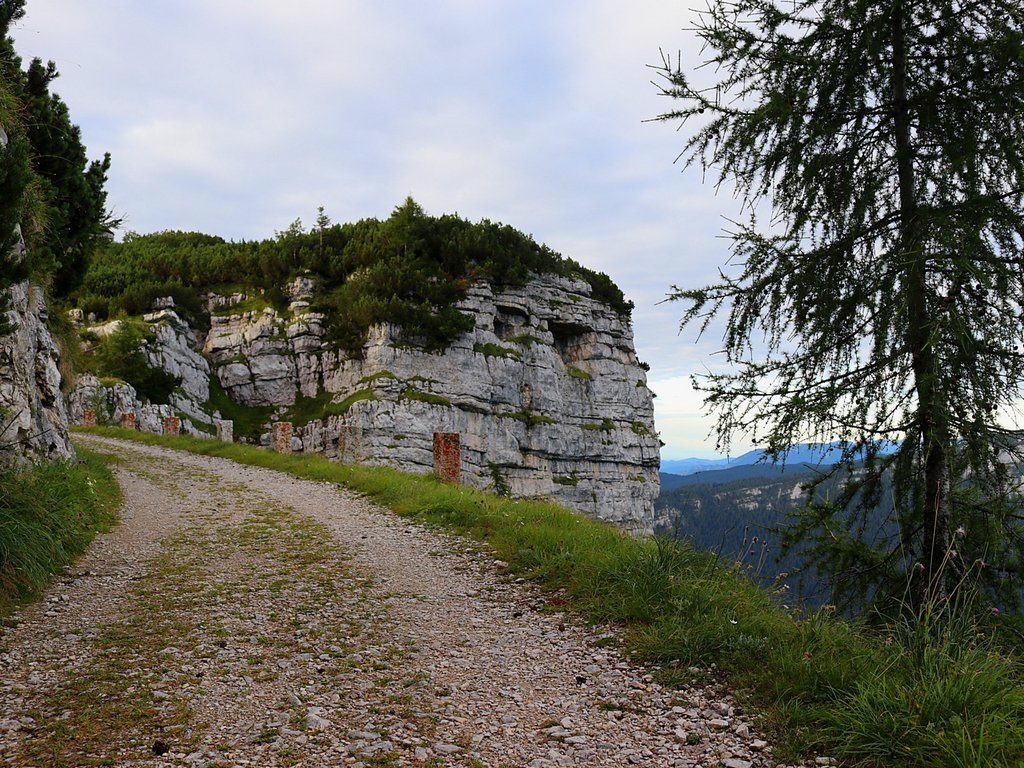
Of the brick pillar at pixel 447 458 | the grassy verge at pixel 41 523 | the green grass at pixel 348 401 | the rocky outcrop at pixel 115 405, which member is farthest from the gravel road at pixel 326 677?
the green grass at pixel 348 401

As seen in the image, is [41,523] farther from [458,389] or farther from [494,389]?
[494,389]

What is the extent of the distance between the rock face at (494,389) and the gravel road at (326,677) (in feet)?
108

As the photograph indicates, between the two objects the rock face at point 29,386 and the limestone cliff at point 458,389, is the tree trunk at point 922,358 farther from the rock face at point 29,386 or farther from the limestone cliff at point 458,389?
the limestone cliff at point 458,389

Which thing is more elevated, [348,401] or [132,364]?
[132,364]

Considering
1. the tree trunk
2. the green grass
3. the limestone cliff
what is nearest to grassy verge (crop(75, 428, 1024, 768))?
the tree trunk

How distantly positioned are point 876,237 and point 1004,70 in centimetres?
194

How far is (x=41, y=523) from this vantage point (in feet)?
26.8

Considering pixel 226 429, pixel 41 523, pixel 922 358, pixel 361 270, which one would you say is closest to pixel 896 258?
pixel 922 358

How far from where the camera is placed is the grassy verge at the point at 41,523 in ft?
22.7

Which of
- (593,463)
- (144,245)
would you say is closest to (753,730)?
(593,463)

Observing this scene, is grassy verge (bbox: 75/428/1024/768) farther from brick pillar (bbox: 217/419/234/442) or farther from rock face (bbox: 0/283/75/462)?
brick pillar (bbox: 217/419/234/442)

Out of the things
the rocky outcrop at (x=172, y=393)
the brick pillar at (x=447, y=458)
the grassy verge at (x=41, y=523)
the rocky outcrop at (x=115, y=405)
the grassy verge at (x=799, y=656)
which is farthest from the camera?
the rocky outcrop at (x=172, y=393)

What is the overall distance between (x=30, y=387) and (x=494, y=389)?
41.4 metres

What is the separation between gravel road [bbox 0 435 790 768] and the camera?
3979 millimetres
